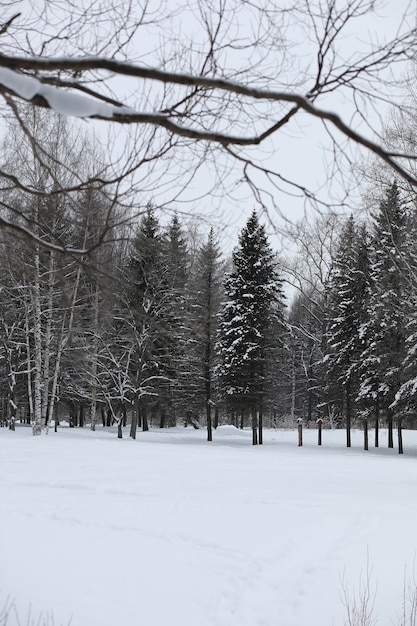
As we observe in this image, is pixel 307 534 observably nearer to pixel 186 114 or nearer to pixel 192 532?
pixel 192 532

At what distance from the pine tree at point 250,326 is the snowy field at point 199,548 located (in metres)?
13.8

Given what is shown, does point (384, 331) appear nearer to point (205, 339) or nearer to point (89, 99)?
point (205, 339)

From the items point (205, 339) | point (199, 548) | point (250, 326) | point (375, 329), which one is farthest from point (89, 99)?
point (205, 339)

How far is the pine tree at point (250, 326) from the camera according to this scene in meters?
23.7

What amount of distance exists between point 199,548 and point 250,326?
58.8 feet

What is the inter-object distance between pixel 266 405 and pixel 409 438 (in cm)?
782

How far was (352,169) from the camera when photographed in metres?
3.21

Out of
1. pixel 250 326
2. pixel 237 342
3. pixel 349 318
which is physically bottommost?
pixel 237 342

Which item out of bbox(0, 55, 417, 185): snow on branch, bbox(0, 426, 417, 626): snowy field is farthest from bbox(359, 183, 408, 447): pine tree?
bbox(0, 55, 417, 185): snow on branch

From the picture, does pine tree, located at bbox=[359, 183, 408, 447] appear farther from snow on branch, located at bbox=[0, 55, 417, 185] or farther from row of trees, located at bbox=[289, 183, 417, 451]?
snow on branch, located at bbox=[0, 55, 417, 185]

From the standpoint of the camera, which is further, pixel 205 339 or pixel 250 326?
pixel 205 339

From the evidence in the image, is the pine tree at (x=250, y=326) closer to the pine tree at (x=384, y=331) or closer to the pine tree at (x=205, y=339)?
the pine tree at (x=205, y=339)

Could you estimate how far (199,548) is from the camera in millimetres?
6188

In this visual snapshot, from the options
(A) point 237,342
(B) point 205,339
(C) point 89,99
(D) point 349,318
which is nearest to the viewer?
(C) point 89,99
